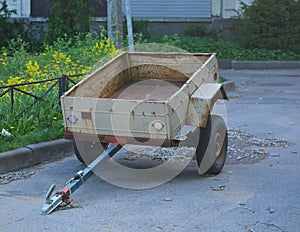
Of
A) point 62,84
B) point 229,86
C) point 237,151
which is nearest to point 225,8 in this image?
point 229,86

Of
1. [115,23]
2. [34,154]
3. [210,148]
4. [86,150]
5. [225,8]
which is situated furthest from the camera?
[225,8]

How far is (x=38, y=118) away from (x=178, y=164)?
2.31 metres

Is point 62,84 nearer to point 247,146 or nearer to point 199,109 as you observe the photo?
point 247,146

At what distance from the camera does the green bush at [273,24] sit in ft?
69.7

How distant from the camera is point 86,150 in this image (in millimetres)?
7578

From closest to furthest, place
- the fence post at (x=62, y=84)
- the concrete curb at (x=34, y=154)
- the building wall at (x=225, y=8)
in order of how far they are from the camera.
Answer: the concrete curb at (x=34, y=154)
the fence post at (x=62, y=84)
the building wall at (x=225, y=8)

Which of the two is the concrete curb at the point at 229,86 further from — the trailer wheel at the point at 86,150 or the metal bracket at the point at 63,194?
the metal bracket at the point at 63,194

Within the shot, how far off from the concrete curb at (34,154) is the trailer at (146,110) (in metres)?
0.62

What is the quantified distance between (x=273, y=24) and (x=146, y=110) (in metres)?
15.9

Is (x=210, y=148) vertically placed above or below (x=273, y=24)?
below

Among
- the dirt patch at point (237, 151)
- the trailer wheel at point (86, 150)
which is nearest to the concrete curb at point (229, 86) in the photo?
the dirt patch at point (237, 151)

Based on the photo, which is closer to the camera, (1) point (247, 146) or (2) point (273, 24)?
(1) point (247, 146)

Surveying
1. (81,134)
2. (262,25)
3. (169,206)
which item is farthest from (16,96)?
(262,25)

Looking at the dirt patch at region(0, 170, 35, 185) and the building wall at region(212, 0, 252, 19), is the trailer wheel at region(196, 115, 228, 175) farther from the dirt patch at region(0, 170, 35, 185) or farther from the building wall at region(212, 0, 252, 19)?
the building wall at region(212, 0, 252, 19)
